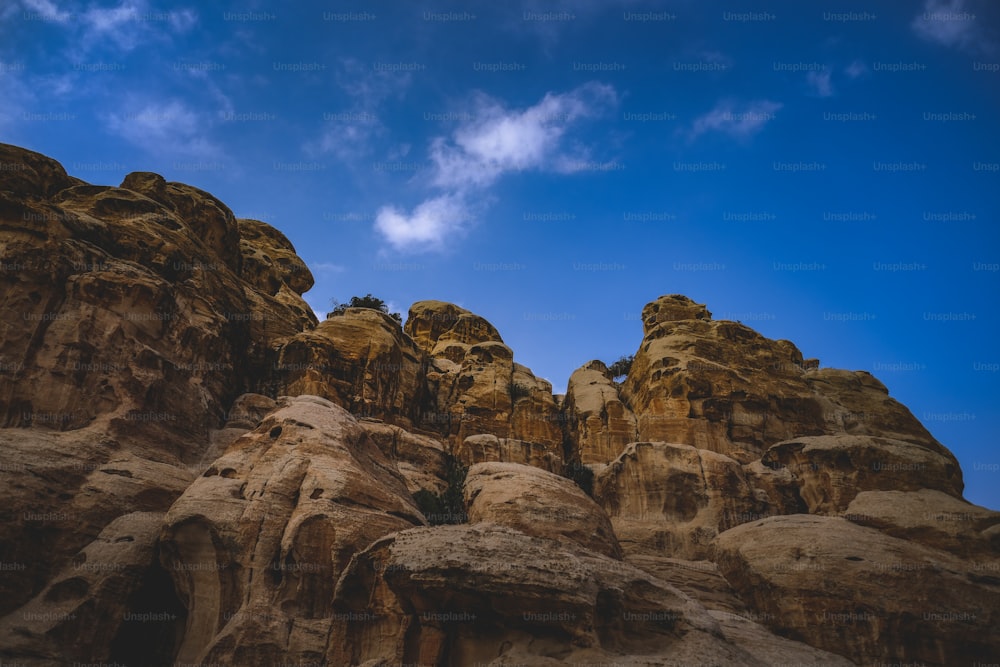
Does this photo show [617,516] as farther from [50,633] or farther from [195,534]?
[50,633]

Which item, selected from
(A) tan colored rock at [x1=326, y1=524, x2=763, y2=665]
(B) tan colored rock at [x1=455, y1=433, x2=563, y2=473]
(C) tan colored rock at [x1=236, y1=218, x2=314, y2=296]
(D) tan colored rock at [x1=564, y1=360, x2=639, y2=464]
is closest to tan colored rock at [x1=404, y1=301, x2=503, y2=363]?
(C) tan colored rock at [x1=236, y1=218, x2=314, y2=296]

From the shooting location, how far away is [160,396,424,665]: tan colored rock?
40.9 ft

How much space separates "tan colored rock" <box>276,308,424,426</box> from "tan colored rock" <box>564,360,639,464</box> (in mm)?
8842

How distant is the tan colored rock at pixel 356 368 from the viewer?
2659 cm

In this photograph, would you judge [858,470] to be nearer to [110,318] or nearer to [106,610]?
[106,610]

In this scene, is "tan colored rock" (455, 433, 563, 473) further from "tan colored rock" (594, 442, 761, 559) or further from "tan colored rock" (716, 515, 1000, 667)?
"tan colored rock" (716, 515, 1000, 667)

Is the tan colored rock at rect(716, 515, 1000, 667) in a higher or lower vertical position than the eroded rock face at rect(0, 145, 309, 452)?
lower

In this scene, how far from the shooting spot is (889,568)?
15.0m

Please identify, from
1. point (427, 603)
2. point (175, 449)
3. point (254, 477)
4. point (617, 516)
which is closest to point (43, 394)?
point (175, 449)

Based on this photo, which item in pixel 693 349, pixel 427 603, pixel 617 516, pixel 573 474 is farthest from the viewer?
pixel 693 349

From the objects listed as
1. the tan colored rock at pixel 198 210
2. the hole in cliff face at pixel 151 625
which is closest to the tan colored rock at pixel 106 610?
the hole in cliff face at pixel 151 625

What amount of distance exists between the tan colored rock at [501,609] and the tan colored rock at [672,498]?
1069 centimetres

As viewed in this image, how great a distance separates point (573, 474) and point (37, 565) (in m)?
20.4

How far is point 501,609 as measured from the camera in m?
10.5
